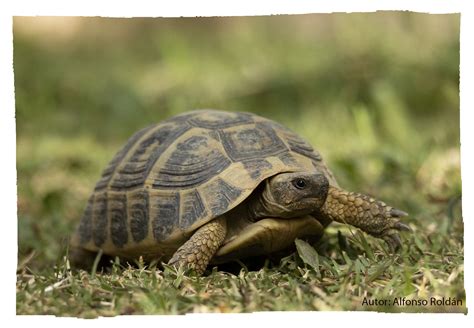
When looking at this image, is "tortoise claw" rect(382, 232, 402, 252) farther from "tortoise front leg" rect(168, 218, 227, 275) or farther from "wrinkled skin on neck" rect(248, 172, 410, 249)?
"tortoise front leg" rect(168, 218, 227, 275)

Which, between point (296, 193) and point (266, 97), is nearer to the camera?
point (296, 193)

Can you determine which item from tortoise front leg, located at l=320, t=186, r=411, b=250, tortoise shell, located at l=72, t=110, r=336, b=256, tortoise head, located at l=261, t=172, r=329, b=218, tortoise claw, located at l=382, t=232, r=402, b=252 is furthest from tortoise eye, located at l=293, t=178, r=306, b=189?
tortoise claw, located at l=382, t=232, r=402, b=252

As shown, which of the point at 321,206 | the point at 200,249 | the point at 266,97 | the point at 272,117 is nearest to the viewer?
the point at 200,249

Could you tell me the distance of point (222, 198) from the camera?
3.58m

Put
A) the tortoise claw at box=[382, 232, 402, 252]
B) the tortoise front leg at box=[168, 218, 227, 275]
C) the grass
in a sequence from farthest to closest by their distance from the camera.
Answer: the tortoise claw at box=[382, 232, 402, 252]
the tortoise front leg at box=[168, 218, 227, 275]
the grass

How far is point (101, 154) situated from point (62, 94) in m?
1.98

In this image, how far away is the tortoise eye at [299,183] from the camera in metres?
3.58

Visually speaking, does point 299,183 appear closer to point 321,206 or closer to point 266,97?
point 321,206

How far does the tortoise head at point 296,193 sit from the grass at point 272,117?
0.63 feet

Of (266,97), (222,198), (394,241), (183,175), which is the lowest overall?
(394,241)

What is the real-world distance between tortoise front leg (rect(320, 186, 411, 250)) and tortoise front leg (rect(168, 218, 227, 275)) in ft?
1.96

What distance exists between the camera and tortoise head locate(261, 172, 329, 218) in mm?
3572

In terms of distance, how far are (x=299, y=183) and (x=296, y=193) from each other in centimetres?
5

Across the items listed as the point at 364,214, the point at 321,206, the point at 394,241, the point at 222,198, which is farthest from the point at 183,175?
the point at 394,241
